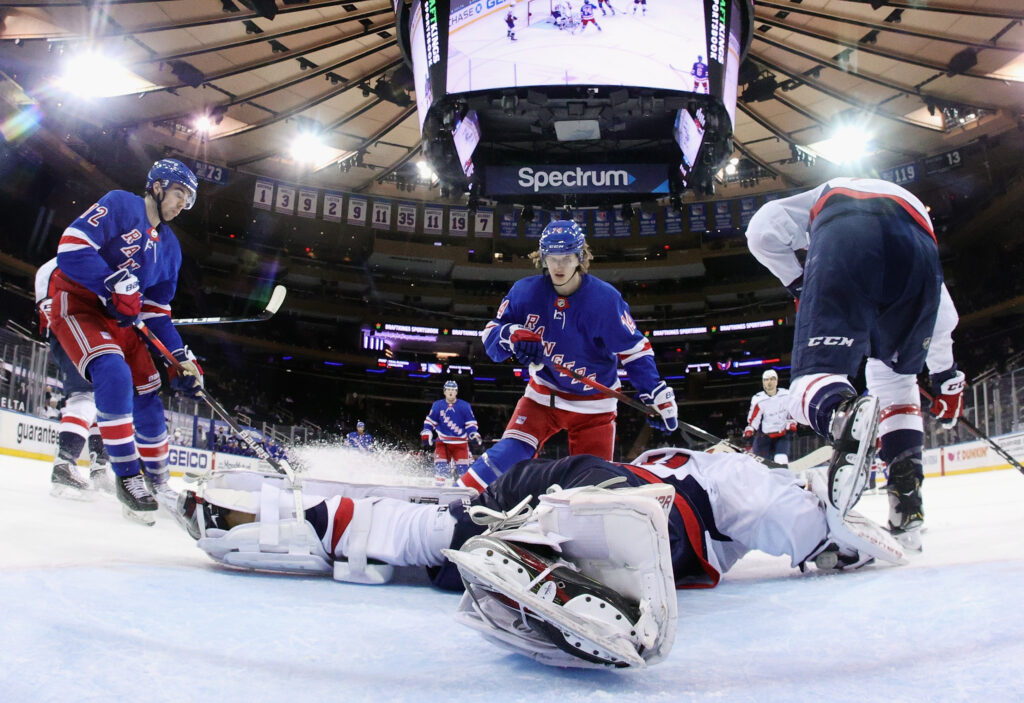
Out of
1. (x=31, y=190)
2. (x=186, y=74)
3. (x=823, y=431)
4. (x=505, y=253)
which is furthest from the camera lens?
(x=505, y=253)

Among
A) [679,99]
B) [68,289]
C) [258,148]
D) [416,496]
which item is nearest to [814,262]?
[416,496]

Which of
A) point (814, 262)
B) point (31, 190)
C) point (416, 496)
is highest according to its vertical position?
point (31, 190)

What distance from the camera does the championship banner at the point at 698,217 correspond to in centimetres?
1947

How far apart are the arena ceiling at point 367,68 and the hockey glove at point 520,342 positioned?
5.83 metres

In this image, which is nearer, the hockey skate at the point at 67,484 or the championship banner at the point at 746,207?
the hockey skate at the point at 67,484

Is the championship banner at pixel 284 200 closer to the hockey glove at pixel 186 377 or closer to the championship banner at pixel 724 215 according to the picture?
the championship banner at pixel 724 215

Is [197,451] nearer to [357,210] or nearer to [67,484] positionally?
[67,484]

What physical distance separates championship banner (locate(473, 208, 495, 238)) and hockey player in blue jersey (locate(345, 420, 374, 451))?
22.1ft

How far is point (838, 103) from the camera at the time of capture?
12008 millimetres

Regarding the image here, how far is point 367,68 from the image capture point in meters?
10.9

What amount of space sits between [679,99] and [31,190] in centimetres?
1518

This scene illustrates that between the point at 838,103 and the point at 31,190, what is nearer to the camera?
the point at 838,103

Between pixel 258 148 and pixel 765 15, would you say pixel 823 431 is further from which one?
pixel 258 148

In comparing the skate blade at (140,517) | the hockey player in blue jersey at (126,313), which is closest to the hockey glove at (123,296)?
the hockey player in blue jersey at (126,313)
